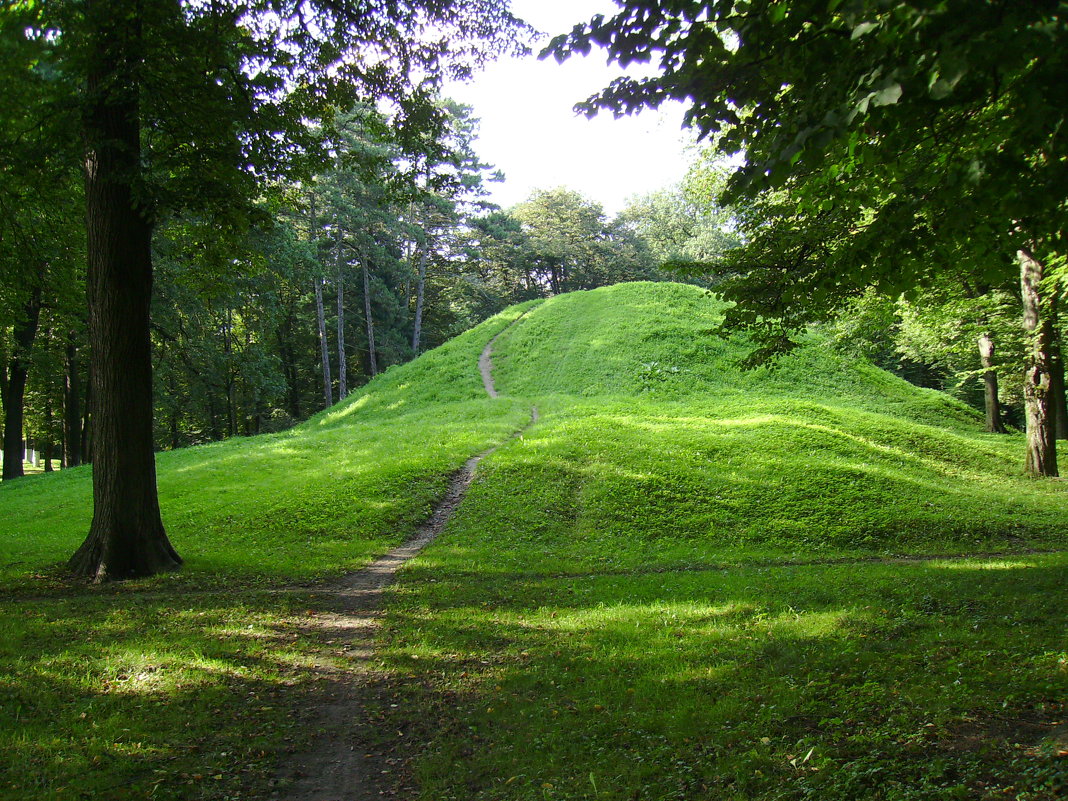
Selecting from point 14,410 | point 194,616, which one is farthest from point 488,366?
point 194,616

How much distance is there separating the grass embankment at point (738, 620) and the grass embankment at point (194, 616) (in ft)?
4.24

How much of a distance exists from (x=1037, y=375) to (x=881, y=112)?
53.7 feet

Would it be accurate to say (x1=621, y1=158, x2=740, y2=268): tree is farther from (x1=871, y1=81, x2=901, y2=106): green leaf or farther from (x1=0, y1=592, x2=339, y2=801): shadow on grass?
(x1=871, y1=81, x2=901, y2=106): green leaf

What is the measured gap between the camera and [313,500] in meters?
14.5

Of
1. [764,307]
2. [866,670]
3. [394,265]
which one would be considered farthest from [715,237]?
[866,670]

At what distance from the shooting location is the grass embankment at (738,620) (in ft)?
13.7

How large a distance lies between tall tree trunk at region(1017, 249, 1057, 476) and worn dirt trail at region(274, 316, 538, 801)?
51.9 feet

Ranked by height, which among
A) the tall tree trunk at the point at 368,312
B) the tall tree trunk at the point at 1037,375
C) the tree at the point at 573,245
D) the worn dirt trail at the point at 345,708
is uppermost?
the tree at the point at 573,245

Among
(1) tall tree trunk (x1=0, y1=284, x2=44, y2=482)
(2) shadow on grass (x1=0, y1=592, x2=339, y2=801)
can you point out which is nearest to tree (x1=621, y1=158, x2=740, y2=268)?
(1) tall tree trunk (x1=0, y1=284, x2=44, y2=482)

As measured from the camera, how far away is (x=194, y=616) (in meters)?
7.78

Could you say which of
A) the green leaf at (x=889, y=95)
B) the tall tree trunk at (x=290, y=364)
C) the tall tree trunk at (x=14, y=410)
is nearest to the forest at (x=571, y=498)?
the green leaf at (x=889, y=95)

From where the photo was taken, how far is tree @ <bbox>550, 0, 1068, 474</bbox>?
297 centimetres

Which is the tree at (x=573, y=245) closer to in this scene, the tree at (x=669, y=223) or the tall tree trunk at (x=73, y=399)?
the tree at (x=669, y=223)

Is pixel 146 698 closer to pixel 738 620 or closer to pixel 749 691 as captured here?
pixel 749 691
